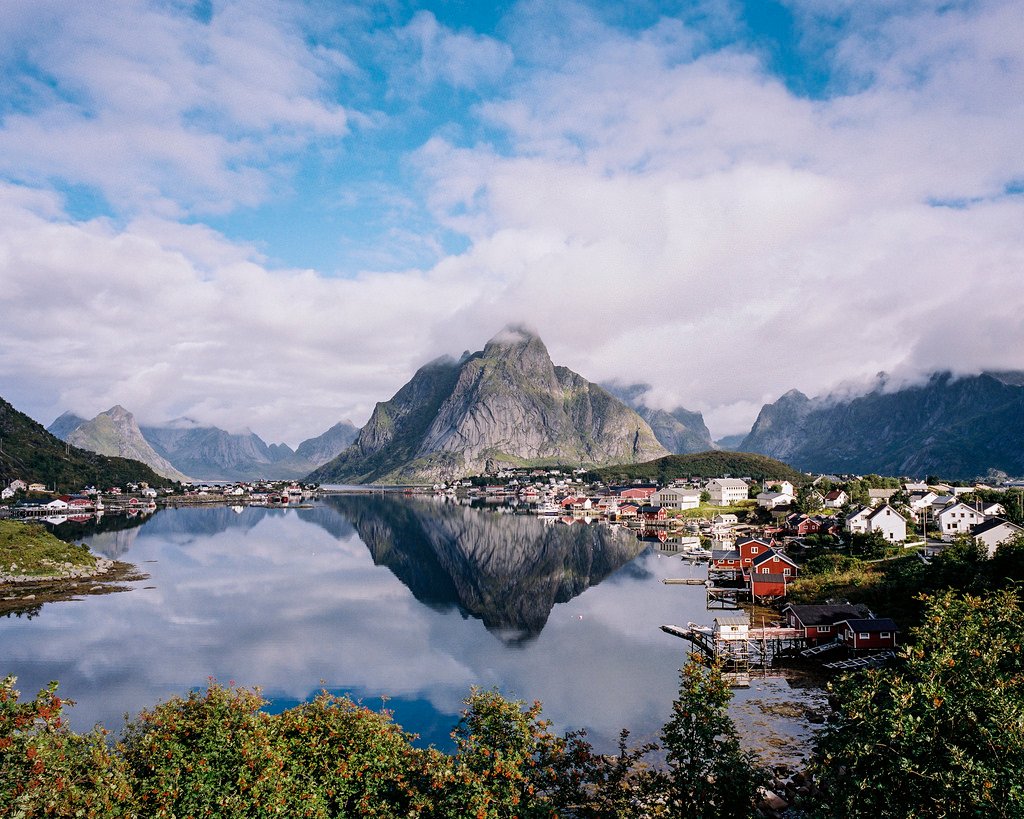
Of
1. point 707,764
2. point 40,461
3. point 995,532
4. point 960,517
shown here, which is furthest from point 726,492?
point 40,461

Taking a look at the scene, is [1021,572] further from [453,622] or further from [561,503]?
[561,503]

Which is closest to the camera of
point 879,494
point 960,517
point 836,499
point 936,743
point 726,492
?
point 936,743

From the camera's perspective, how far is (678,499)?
14200cm

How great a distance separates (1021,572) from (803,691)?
18467 millimetres

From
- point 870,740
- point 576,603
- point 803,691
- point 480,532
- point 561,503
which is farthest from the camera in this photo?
point 561,503

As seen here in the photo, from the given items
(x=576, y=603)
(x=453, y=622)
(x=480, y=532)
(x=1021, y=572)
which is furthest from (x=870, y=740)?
(x=480, y=532)

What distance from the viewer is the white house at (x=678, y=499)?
14000 centimetres

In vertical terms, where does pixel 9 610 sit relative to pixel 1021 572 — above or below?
below

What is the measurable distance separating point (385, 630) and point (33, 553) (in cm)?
4659

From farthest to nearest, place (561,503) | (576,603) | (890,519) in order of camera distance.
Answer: (561,503) < (890,519) < (576,603)

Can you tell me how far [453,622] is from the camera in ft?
183

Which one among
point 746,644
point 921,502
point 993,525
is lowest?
point 746,644

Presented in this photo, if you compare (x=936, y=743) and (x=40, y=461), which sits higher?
(x=40, y=461)

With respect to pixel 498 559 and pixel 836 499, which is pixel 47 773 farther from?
pixel 836 499
